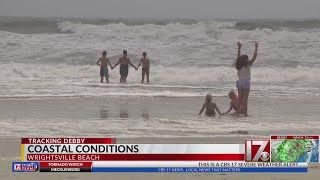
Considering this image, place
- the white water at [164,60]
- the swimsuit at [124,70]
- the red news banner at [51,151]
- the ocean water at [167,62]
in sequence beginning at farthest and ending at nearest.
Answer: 1. the swimsuit at [124,70]
2. the white water at [164,60]
3. the ocean water at [167,62]
4. the red news banner at [51,151]

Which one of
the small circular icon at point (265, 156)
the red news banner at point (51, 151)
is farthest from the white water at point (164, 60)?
the small circular icon at point (265, 156)

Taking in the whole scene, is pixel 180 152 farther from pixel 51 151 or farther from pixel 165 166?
pixel 51 151

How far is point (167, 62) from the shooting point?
83.6ft

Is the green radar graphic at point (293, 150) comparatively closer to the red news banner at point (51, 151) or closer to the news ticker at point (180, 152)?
the news ticker at point (180, 152)

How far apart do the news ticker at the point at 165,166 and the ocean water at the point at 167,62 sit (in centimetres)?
373

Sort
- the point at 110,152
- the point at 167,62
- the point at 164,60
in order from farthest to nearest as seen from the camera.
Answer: the point at 164,60
the point at 167,62
the point at 110,152

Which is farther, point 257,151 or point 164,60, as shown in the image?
point 164,60

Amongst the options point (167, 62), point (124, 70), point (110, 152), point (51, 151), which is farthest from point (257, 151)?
point (167, 62)

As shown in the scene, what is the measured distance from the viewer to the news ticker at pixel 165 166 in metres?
5.34

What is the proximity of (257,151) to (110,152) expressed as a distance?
1.34 meters

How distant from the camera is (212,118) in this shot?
10695 mm

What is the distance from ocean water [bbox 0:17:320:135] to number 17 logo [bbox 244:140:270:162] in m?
3.76

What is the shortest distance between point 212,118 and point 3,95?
5750 mm
